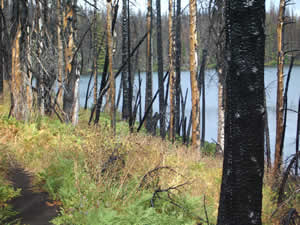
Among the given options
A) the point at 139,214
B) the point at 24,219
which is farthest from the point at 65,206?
the point at 139,214

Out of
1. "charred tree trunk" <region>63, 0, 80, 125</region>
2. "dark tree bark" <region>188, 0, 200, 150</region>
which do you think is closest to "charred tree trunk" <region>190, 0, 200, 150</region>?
"dark tree bark" <region>188, 0, 200, 150</region>

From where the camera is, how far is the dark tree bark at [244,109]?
3039 millimetres

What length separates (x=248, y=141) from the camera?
311 centimetres

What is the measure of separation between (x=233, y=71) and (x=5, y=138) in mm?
6136

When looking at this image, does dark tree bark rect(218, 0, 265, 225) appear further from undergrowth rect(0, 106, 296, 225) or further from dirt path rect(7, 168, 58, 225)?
dirt path rect(7, 168, 58, 225)

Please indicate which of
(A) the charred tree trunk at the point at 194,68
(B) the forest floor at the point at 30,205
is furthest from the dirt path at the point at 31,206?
(A) the charred tree trunk at the point at 194,68

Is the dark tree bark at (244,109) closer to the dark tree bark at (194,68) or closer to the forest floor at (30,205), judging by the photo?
the forest floor at (30,205)

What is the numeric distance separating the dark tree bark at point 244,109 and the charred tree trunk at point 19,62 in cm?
703

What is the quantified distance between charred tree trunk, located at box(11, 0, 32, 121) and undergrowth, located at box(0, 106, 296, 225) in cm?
44

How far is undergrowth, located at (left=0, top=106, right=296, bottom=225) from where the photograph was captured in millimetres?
3996

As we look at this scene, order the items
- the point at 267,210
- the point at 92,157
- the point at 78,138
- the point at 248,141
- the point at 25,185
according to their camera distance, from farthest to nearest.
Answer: the point at 78,138 < the point at 267,210 < the point at 25,185 < the point at 92,157 < the point at 248,141

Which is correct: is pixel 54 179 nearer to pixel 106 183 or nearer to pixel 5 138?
pixel 106 183

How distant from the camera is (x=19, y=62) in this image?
8.85 meters

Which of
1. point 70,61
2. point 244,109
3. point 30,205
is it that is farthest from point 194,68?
point 244,109
